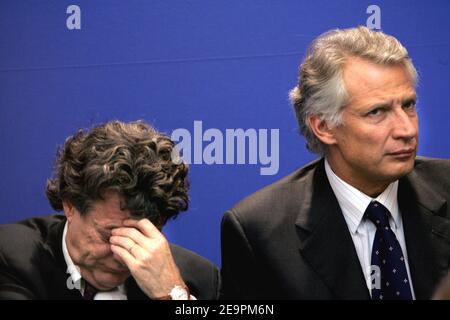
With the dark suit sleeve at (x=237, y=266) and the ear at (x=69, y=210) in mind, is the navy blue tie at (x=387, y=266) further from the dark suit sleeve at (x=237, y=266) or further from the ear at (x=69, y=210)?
the ear at (x=69, y=210)

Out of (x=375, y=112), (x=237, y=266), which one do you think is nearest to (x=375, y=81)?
(x=375, y=112)

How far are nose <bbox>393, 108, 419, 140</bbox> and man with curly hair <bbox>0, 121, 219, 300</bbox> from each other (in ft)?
1.88

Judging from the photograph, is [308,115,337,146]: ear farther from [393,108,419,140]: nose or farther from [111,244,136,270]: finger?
[111,244,136,270]: finger

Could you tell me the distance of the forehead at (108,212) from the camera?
221 centimetres

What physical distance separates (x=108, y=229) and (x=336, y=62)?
0.76 meters

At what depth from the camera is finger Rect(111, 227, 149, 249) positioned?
220 cm

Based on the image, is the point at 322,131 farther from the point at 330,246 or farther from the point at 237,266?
the point at 237,266

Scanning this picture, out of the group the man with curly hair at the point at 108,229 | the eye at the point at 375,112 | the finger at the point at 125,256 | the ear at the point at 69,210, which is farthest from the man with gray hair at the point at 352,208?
the ear at the point at 69,210

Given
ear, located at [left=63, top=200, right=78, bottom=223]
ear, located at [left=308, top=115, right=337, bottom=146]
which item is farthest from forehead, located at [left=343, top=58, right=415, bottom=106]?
ear, located at [left=63, top=200, right=78, bottom=223]

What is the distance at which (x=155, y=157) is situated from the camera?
2229mm

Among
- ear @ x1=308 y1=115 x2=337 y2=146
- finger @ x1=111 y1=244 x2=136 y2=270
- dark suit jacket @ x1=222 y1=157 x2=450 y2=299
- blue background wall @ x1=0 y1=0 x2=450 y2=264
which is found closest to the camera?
finger @ x1=111 y1=244 x2=136 y2=270
